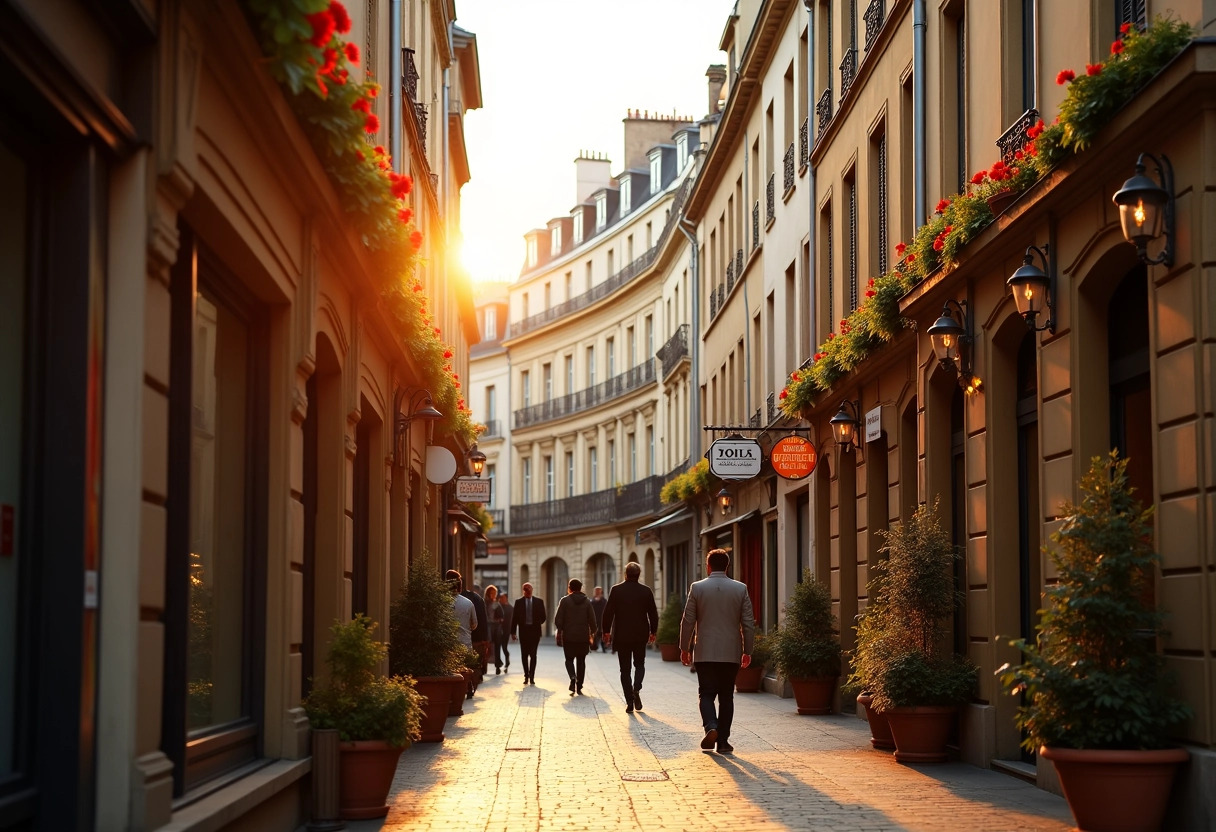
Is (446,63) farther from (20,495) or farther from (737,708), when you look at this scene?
(20,495)

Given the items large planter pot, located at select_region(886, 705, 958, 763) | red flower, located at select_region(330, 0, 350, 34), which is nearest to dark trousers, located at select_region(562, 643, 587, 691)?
large planter pot, located at select_region(886, 705, 958, 763)

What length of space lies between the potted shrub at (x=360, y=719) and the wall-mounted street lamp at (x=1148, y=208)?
5.28 meters

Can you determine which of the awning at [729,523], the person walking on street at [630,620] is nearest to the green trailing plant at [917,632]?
the person walking on street at [630,620]

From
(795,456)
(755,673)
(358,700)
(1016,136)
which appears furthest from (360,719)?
(755,673)

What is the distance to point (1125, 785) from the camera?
8672 millimetres

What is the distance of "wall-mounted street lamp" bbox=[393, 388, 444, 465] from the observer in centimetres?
1662

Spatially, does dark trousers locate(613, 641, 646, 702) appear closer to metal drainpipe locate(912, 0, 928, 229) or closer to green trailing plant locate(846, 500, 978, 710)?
green trailing plant locate(846, 500, 978, 710)

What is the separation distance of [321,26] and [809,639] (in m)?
13.3

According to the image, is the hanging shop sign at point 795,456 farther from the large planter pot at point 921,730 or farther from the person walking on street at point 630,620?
the large planter pot at point 921,730

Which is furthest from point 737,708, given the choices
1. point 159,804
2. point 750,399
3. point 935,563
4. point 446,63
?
point 159,804

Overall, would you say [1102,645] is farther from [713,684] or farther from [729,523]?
[729,523]

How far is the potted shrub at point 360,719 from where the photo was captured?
9773 mm

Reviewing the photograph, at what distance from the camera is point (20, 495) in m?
5.80

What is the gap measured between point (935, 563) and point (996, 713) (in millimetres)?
1502
